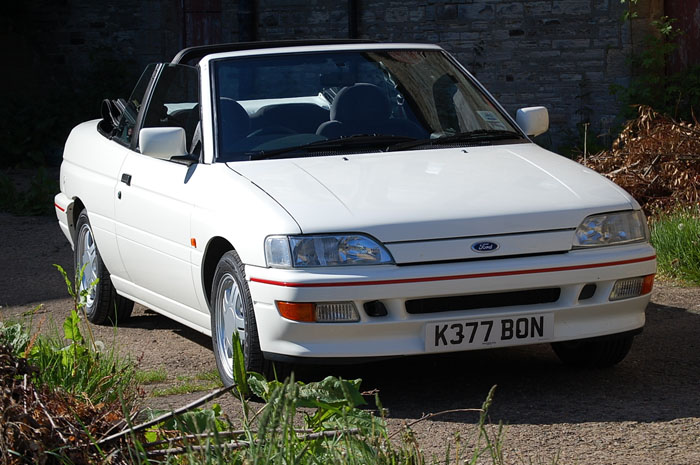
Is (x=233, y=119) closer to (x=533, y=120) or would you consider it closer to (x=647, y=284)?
(x=533, y=120)

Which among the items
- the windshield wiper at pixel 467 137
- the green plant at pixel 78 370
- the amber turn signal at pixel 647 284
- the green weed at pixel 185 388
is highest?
the windshield wiper at pixel 467 137

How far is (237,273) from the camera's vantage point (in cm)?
533

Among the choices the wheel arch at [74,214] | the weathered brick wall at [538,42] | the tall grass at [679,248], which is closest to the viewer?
the wheel arch at [74,214]

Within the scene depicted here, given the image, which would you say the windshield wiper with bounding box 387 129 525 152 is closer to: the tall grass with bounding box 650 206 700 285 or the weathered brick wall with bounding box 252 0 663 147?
the tall grass with bounding box 650 206 700 285

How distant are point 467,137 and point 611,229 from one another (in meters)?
1.21

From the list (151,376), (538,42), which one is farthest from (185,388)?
(538,42)

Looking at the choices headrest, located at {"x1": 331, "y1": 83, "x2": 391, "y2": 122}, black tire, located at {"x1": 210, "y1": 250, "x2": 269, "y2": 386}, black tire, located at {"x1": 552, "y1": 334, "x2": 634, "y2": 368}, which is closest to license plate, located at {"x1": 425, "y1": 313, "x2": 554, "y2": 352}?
black tire, located at {"x1": 552, "y1": 334, "x2": 634, "y2": 368}

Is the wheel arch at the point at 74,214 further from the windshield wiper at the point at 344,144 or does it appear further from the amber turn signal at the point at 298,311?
the amber turn signal at the point at 298,311


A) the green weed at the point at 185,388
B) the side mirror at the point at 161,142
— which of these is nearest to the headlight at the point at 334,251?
the green weed at the point at 185,388

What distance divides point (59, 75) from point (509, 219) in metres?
14.4

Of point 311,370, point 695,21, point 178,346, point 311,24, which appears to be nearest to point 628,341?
point 311,370

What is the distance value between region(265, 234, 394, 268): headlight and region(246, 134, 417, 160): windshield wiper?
103cm

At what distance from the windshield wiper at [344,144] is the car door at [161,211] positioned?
15.0 inches

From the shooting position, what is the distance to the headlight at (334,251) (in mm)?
4988
